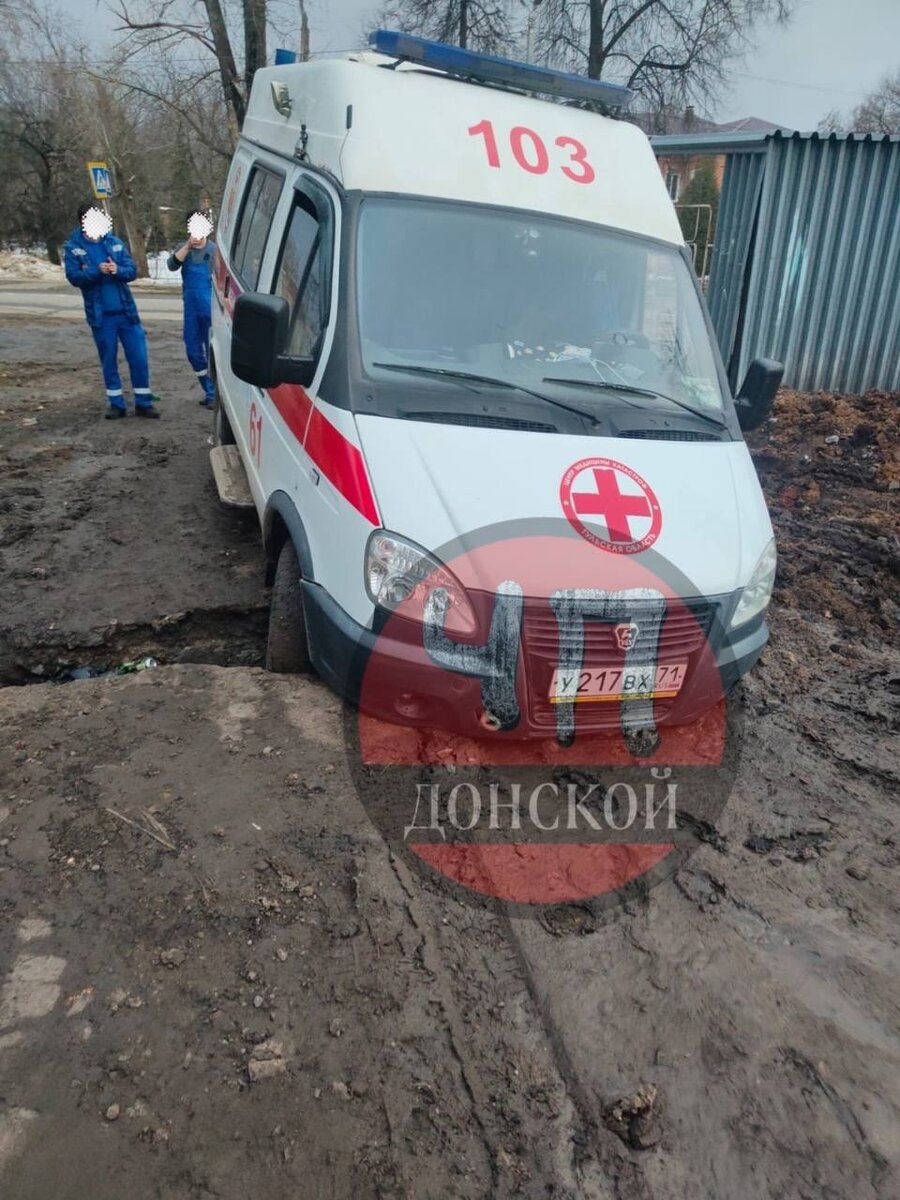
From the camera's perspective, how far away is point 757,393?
4.19m

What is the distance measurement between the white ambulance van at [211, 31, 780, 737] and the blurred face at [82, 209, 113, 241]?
4.30 meters

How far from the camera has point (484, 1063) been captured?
2303 millimetres

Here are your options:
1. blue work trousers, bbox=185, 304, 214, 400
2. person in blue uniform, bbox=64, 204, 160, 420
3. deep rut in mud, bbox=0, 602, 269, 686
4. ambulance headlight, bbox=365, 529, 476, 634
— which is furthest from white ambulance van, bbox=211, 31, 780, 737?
blue work trousers, bbox=185, 304, 214, 400

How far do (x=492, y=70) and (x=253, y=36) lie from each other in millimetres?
15433

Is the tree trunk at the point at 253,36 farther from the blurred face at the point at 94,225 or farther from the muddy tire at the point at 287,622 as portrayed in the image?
the muddy tire at the point at 287,622

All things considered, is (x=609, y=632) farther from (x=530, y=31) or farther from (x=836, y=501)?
(x=530, y=31)

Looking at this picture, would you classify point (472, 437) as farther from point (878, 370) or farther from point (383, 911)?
point (878, 370)


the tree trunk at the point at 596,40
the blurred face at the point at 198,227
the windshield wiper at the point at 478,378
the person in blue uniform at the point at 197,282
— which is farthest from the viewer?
the tree trunk at the point at 596,40

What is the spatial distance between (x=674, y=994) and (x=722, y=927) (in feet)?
1.17

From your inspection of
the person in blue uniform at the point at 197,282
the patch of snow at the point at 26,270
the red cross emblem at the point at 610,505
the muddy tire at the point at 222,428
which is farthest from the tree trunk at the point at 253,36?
the red cross emblem at the point at 610,505

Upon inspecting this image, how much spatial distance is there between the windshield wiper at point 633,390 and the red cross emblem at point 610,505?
0.51m

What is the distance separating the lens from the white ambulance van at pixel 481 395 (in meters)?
3.03

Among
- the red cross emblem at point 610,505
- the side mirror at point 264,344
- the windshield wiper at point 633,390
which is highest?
the side mirror at point 264,344

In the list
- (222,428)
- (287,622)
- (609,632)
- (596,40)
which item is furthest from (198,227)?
(596,40)
